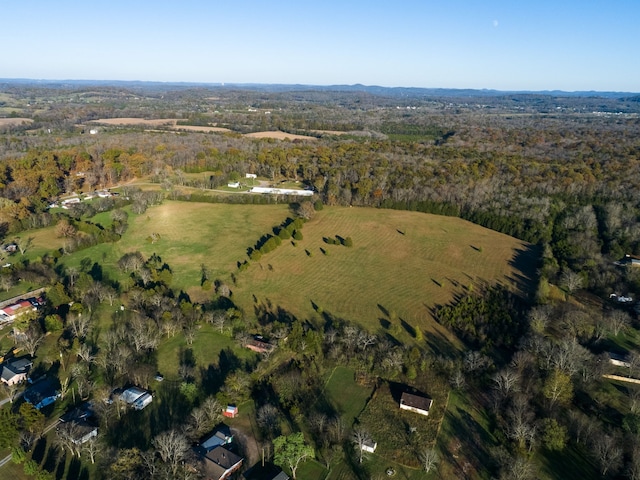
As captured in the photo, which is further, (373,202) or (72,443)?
(373,202)

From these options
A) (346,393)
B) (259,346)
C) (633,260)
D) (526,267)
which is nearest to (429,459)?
(346,393)

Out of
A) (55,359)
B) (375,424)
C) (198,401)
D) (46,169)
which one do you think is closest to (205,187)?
(46,169)

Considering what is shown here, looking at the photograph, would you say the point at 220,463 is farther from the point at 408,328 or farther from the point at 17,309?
the point at 17,309

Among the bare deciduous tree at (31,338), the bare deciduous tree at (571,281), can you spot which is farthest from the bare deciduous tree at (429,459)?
the bare deciduous tree at (31,338)

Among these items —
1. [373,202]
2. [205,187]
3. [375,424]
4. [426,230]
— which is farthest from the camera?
[205,187]

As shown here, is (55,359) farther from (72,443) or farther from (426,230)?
(426,230)

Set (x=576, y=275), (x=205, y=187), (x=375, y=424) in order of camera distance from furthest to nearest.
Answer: (x=205, y=187)
(x=576, y=275)
(x=375, y=424)
